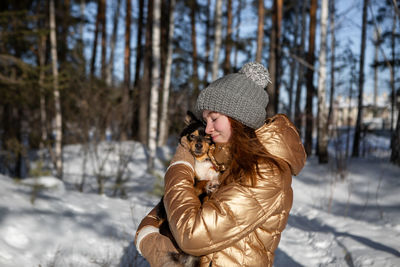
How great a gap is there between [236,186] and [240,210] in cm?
10

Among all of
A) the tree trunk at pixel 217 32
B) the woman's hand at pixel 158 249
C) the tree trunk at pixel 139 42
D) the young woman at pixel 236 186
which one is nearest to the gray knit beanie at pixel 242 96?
the young woman at pixel 236 186

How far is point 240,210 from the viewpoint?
44.8 inches

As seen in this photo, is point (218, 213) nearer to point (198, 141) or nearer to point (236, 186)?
point (236, 186)

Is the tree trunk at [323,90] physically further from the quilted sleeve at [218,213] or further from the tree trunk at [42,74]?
the quilted sleeve at [218,213]

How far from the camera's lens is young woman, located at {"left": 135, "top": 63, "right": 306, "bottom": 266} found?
1.13 meters

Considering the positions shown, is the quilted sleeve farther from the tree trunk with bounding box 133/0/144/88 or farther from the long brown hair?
the tree trunk with bounding box 133/0/144/88

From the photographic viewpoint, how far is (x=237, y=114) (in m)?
1.33

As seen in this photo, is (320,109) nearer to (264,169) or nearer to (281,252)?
(281,252)

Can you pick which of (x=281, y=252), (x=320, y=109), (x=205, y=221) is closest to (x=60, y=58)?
(x=320, y=109)

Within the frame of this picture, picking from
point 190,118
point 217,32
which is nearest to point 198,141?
point 190,118

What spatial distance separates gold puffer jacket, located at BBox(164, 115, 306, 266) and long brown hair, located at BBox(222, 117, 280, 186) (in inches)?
1.0

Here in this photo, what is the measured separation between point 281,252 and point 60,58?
33.2 ft

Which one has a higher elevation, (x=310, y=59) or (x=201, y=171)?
(x=310, y=59)

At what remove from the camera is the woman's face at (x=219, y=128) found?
1.35 metres
